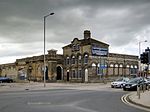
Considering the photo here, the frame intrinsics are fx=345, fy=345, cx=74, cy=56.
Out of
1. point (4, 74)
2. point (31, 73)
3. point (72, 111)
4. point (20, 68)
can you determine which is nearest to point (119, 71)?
point (31, 73)

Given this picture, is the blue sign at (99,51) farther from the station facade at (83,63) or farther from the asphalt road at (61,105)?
the asphalt road at (61,105)

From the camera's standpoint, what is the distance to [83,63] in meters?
71.5

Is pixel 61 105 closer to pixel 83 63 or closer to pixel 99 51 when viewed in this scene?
pixel 83 63

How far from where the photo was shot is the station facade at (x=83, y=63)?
71062 millimetres

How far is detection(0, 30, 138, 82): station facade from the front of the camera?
7106 centimetres

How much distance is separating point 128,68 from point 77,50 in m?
14.2

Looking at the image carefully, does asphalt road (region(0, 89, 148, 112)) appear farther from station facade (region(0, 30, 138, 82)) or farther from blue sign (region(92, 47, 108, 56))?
blue sign (region(92, 47, 108, 56))

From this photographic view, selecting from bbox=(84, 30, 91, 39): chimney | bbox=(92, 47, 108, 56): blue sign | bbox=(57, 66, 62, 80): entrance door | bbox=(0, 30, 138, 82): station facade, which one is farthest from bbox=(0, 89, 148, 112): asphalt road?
bbox=(57, 66, 62, 80): entrance door

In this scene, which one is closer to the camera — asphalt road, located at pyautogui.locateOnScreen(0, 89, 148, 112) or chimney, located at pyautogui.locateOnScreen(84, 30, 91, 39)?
asphalt road, located at pyautogui.locateOnScreen(0, 89, 148, 112)

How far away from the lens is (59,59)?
77938mm

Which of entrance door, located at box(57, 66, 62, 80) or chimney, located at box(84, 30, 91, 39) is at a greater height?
chimney, located at box(84, 30, 91, 39)

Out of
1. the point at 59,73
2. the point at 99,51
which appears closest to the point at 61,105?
the point at 99,51

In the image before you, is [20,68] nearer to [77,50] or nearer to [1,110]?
[77,50]

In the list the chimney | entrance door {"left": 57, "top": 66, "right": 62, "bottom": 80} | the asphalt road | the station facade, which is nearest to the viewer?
the asphalt road
